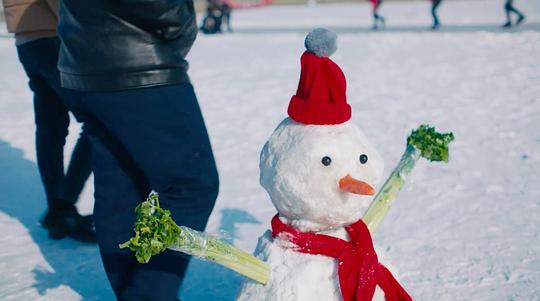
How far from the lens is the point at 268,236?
156cm

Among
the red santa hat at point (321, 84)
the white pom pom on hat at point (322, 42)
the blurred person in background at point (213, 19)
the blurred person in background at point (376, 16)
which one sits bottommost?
the blurred person in background at point (213, 19)

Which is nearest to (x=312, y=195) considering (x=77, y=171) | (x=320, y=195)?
(x=320, y=195)

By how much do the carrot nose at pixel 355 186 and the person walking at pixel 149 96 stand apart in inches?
15.7

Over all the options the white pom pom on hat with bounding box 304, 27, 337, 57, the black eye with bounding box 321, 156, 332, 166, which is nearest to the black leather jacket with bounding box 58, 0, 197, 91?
the white pom pom on hat with bounding box 304, 27, 337, 57

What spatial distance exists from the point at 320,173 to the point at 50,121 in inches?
57.6

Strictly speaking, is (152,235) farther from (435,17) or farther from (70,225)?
(435,17)

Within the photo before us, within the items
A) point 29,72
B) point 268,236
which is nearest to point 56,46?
point 29,72

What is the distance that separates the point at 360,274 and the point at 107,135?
824mm

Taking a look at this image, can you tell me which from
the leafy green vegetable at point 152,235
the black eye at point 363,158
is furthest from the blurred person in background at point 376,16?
the leafy green vegetable at point 152,235

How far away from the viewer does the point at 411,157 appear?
179 centimetres

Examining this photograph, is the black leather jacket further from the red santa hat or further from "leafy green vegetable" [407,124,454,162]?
"leafy green vegetable" [407,124,454,162]

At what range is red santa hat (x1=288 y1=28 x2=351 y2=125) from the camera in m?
1.42

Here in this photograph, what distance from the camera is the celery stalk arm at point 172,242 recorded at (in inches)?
48.3

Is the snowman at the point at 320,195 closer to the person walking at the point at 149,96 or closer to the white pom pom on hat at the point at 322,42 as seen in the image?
the white pom pom on hat at the point at 322,42
